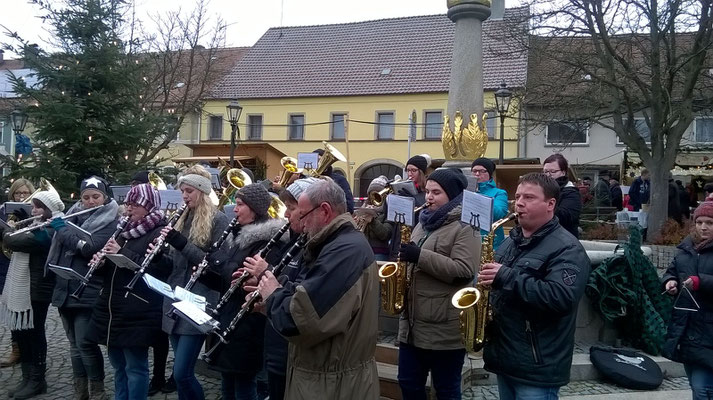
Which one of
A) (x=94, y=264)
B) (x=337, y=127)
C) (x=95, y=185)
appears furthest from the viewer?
(x=337, y=127)

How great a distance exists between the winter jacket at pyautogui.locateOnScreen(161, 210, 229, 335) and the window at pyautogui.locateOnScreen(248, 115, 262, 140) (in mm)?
28840

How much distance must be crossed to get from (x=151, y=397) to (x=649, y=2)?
13.9m

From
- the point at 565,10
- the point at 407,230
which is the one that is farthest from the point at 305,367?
the point at 565,10

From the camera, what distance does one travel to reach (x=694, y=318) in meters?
3.80

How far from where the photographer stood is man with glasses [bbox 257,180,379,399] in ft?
8.86

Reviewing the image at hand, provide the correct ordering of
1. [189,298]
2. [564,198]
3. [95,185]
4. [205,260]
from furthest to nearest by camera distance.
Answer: [95,185], [564,198], [205,260], [189,298]

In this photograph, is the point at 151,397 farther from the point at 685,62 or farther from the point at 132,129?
the point at 685,62

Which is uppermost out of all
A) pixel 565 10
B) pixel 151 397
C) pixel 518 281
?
pixel 565 10

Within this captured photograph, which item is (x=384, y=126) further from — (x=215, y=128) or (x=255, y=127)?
(x=215, y=128)

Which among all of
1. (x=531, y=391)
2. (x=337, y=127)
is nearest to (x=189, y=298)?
(x=531, y=391)

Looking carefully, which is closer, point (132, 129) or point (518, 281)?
point (518, 281)

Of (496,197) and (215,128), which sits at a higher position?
(215,128)

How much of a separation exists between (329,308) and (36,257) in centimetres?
391

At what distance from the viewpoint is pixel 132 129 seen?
10750mm
